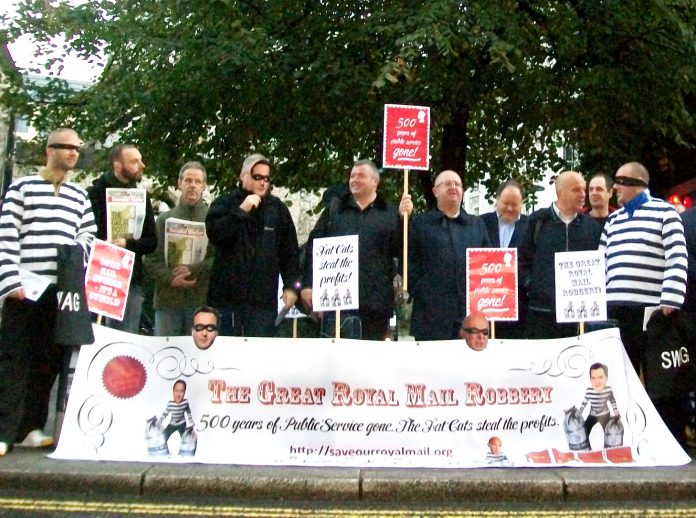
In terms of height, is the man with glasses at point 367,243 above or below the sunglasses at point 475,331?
above

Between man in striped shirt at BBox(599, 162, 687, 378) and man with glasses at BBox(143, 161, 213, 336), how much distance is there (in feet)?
10.2

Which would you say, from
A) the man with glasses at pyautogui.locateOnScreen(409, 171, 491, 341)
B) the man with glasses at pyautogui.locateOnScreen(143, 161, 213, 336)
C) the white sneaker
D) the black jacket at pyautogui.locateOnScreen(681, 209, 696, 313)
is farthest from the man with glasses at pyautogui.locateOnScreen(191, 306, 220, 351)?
the black jacket at pyautogui.locateOnScreen(681, 209, 696, 313)

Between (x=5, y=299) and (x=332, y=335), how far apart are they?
235 centimetres

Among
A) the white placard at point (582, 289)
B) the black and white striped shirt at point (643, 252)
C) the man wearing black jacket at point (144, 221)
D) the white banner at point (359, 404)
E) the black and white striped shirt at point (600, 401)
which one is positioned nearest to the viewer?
the white banner at point (359, 404)

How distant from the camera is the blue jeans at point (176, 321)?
7777mm

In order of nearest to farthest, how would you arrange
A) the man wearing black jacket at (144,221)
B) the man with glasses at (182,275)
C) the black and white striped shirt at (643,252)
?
the black and white striped shirt at (643,252) → the man wearing black jacket at (144,221) → the man with glasses at (182,275)

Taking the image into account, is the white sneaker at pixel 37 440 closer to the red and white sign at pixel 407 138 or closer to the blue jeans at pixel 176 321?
the blue jeans at pixel 176 321

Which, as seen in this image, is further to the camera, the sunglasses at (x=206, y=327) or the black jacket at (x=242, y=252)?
the black jacket at (x=242, y=252)

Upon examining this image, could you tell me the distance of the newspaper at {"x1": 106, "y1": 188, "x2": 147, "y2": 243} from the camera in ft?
23.7

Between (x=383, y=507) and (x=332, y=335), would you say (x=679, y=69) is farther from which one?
(x=383, y=507)

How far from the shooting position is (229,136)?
607 inches

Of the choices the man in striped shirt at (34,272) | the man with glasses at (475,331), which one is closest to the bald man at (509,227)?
the man with glasses at (475,331)

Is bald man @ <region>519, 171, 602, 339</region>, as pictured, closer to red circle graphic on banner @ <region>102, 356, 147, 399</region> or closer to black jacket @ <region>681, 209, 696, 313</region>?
black jacket @ <region>681, 209, 696, 313</region>

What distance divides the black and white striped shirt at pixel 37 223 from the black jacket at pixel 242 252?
996 millimetres
